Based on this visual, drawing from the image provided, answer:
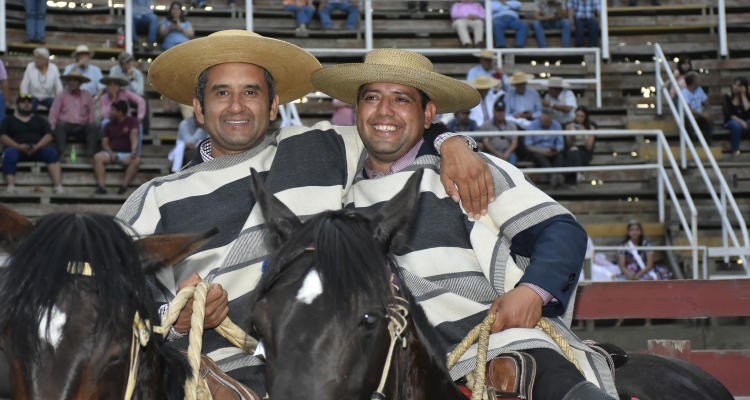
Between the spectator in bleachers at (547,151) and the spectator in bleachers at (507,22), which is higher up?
the spectator in bleachers at (507,22)

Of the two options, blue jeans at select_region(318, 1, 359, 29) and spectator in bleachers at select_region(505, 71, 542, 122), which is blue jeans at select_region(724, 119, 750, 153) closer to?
spectator in bleachers at select_region(505, 71, 542, 122)

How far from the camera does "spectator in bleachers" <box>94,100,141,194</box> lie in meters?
11.8

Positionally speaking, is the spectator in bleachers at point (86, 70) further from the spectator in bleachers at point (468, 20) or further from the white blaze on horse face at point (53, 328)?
the white blaze on horse face at point (53, 328)

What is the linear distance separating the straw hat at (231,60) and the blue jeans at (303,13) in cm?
1092

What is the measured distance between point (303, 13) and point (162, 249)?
12.8 metres

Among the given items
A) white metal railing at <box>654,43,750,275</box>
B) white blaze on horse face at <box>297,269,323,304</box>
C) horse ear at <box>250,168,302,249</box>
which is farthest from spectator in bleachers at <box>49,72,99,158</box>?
white blaze on horse face at <box>297,269,323,304</box>

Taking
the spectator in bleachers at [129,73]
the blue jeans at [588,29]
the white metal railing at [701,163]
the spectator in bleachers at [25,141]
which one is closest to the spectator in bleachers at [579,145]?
the white metal railing at [701,163]

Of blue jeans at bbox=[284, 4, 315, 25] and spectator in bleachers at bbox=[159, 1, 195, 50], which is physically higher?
blue jeans at bbox=[284, 4, 315, 25]

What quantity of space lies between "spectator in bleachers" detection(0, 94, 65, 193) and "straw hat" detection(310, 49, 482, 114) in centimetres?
814

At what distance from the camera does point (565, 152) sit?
1230cm

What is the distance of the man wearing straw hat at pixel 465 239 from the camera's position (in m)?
3.39

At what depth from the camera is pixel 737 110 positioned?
13.9 meters

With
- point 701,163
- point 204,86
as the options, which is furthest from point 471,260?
point 701,163

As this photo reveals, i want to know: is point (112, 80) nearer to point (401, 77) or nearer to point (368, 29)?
point (368, 29)
